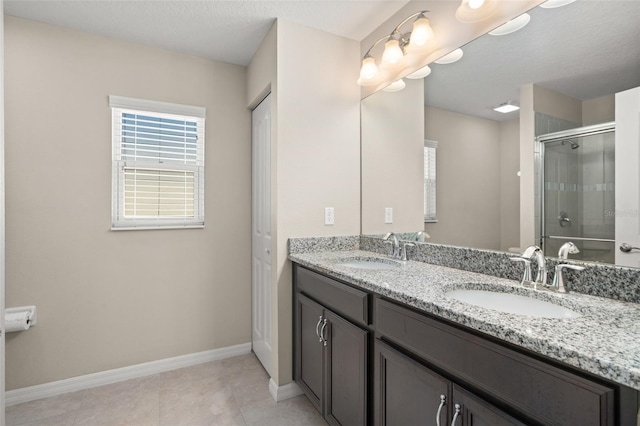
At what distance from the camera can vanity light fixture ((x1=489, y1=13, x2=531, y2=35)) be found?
4.56 ft

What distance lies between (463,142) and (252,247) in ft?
6.18

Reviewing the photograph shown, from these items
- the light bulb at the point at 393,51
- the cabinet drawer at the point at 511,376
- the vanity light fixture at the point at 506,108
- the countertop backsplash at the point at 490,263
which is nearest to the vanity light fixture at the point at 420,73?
the light bulb at the point at 393,51

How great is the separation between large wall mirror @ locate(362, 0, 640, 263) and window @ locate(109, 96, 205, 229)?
154 cm

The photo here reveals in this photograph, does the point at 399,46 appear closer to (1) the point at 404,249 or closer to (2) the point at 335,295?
(1) the point at 404,249

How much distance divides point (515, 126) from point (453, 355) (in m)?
1.06

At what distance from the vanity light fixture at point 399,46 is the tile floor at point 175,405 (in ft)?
7.26

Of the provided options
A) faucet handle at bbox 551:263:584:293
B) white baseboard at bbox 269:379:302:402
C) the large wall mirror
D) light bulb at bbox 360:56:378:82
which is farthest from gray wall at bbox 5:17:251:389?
faucet handle at bbox 551:263:584:293

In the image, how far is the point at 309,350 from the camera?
1921 mm

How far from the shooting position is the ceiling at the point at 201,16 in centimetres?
198

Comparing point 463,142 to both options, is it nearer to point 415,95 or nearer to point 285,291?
point 415,95

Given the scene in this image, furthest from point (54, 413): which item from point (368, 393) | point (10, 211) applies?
point (368, 393)

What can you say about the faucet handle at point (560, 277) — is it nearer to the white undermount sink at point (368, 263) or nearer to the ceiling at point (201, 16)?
the white undermount sink at point (368, 263)

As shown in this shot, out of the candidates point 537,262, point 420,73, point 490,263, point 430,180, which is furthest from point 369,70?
point 537,262

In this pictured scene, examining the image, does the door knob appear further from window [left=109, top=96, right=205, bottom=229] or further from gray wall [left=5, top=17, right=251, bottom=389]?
window [left=109, top=96, right=205, bottom=229]
